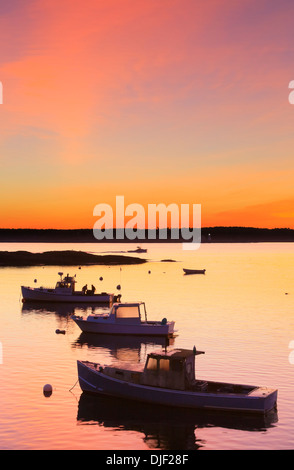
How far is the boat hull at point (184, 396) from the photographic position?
103 ft

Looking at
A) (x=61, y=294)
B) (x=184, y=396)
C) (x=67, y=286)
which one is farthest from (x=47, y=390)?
(x=67, y=286)

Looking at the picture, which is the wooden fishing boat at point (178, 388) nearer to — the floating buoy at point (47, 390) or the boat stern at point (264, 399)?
the boat stern at point (264, 399)

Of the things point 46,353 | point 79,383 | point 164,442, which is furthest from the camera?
point 46,353

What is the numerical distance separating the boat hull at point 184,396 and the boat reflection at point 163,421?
0.41 metres

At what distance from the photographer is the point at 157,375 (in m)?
32.8

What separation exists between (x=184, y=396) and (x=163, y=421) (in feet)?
6.42

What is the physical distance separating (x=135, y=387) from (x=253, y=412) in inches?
279

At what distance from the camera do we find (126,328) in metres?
56.6

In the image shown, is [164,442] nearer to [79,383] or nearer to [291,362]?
[79,383]

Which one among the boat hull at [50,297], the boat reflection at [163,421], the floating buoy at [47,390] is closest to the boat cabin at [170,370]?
the boat reflection at [163,421]

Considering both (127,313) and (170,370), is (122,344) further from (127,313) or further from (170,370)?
(170,370)

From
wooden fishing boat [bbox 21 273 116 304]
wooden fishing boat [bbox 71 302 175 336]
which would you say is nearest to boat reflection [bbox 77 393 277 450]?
wooden fishing boat [bbox 71 302 175 336]
